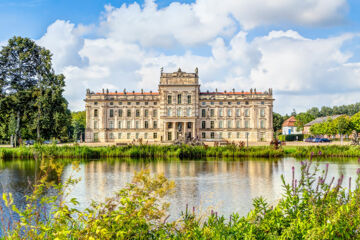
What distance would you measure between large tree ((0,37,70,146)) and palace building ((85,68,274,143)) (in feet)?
77.5

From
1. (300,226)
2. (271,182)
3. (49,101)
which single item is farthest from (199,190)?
(49,101)

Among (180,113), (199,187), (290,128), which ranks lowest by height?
(199,187)

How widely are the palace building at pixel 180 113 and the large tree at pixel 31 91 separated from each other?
23634mm

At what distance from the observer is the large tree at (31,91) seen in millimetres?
37625

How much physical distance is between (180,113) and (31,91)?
94.6 ft

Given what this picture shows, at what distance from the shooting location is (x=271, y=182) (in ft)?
55.5

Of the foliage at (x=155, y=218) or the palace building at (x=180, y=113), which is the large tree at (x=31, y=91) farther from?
the foliage at (x=155, y=218)

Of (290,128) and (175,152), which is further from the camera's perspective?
(290,128)

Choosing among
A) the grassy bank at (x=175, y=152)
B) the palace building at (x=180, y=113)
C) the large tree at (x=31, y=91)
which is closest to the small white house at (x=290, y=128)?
the palace building at (x=180, y=113)

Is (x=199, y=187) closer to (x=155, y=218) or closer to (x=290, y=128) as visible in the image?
(x=155, y=218)

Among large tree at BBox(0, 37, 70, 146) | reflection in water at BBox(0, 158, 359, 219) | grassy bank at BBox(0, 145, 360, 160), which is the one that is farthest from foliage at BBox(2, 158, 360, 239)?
large tree at BBox(0, 37, 70, 146)

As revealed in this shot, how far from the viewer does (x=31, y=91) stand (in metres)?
38.5

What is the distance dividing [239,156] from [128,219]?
89.0ft

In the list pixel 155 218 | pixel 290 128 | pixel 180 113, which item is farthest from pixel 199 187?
pixel 290 128
